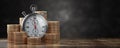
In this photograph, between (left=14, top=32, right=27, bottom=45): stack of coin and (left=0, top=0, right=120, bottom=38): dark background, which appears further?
(left=0, top=0, right=120, bottom=38): dark background

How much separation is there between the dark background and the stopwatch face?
519 millimetres

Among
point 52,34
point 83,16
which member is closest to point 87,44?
point 52,34

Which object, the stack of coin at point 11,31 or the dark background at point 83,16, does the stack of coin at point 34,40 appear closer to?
the stack of coin at point 11,31

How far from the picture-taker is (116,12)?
6.97ft

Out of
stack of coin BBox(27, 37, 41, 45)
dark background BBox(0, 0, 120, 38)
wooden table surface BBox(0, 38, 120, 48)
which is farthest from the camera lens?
dark background BBox(0, 0, 120, 38)

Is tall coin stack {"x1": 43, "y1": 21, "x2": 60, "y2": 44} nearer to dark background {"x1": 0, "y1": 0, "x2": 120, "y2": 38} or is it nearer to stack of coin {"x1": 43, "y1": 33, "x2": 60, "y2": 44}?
stack of coin {"x1": 43, "y1": 33, "x2": 60, "y2": 44}

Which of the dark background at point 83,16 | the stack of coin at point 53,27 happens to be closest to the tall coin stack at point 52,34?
the stack of coin at point 53,27

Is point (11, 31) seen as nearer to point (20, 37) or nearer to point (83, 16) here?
point (20, 37)

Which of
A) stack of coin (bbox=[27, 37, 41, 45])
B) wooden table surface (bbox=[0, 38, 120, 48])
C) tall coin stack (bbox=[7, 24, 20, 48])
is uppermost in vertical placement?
tall coin stack (bbox=[7, 24, 20, 48])

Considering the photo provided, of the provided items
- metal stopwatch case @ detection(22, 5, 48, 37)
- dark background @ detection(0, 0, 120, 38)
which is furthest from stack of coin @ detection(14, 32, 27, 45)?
dark background @ detection(0, 0, 120, 38)

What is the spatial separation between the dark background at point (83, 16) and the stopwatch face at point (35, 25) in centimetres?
52

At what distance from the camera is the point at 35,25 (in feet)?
5.15

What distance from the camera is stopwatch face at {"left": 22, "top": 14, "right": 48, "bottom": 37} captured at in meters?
1.57

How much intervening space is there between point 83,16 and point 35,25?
2.05ft
